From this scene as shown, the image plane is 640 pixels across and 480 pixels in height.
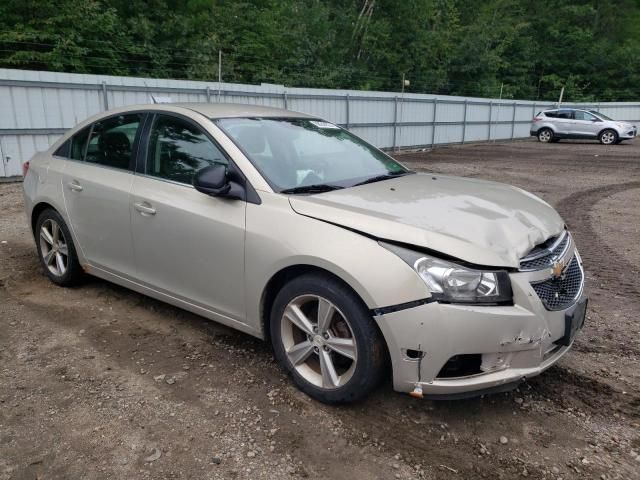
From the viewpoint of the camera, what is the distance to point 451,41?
3638 centimetres

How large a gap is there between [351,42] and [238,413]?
30918mm

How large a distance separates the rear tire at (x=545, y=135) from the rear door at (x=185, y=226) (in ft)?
84.5

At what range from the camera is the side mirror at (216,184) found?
127 inches

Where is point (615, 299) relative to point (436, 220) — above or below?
below

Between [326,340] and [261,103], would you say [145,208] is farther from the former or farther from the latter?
[261,103]

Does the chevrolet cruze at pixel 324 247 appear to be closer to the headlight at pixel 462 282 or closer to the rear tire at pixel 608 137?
the headlight at pixel 462 282

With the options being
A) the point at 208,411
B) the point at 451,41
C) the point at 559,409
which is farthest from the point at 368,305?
the point at 451,41

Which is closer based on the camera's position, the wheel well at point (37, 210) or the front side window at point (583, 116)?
the wheel well at point (37, 210)

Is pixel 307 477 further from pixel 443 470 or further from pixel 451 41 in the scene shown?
pixel 451 41

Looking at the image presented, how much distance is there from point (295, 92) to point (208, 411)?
1448 centimetres

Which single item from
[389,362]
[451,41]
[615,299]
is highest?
[451,41]

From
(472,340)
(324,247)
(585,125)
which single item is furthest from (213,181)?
(585,125)

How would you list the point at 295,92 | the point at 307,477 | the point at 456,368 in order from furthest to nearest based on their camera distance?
the point at 295,92 < the point at 456,368 < the point at 307,477

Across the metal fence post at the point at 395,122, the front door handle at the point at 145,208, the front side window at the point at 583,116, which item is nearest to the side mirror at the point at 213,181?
the front door handle at the point at 145,208
